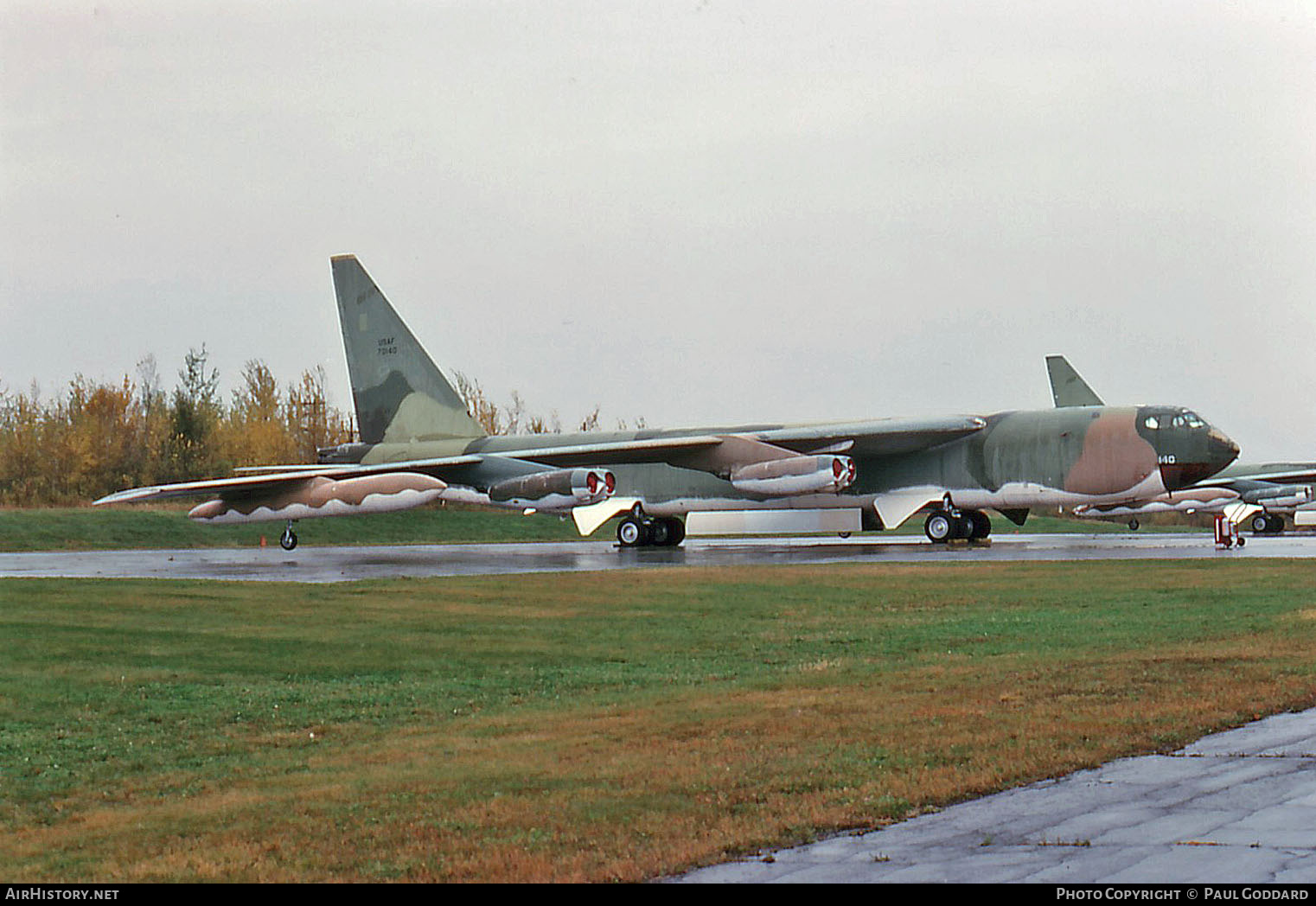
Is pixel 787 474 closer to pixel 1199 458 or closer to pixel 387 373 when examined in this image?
pixel 1199 458

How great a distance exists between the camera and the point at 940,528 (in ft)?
116

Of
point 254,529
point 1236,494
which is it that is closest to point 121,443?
point 254,529

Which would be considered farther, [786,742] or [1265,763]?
[786,742]

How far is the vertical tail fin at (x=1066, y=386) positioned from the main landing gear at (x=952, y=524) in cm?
1462

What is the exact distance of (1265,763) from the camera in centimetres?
743

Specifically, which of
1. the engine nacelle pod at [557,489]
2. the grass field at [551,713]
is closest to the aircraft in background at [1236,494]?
the engine nacelle pod at [557,489]

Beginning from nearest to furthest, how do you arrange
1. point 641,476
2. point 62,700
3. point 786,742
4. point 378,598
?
point 786,742
point 62,700
point 378,598
point 641,476

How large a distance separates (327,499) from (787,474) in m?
11.2

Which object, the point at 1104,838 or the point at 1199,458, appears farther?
the point at 1199,458

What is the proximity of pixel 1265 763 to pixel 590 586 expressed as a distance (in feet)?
45.5

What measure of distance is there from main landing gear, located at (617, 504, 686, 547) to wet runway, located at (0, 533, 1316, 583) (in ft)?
2.80

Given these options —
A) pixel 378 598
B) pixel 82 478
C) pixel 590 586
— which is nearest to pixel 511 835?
pixel 378 598

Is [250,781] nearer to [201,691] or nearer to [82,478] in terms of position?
[201,691]

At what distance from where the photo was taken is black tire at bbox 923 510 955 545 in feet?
115
